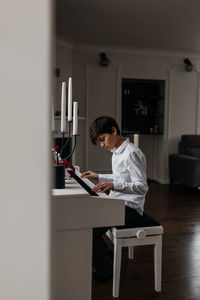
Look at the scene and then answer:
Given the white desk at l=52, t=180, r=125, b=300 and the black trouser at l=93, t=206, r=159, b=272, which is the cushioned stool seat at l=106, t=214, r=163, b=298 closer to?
the black trouser at l=93, t=206, r=159, b=272

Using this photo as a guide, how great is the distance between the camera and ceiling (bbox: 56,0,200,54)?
3475 millimetres

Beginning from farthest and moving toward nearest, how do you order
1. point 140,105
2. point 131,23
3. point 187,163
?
point 140,105 < point 187,163 < point 131,23

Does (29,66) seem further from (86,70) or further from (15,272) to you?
(86,70)

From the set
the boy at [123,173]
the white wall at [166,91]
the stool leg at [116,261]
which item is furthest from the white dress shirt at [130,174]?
the white wall at [166,91]

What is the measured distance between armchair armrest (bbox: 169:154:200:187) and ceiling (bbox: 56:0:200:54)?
→ 6.55 ft

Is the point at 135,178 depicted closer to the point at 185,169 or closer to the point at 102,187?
the point at 102,187

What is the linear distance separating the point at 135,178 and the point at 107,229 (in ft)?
1.21

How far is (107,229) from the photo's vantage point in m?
1.88

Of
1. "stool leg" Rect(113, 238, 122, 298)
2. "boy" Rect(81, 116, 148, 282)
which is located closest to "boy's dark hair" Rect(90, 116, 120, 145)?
"boy" Rect(81, 116, 148, 282)

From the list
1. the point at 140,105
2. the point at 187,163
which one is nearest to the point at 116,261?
the point at 187,163

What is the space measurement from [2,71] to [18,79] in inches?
1.0

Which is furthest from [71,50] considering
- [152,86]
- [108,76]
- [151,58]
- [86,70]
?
[152,86]

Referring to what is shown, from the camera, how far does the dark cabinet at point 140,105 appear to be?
627 centimetres

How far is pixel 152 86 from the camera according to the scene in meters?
6.32
